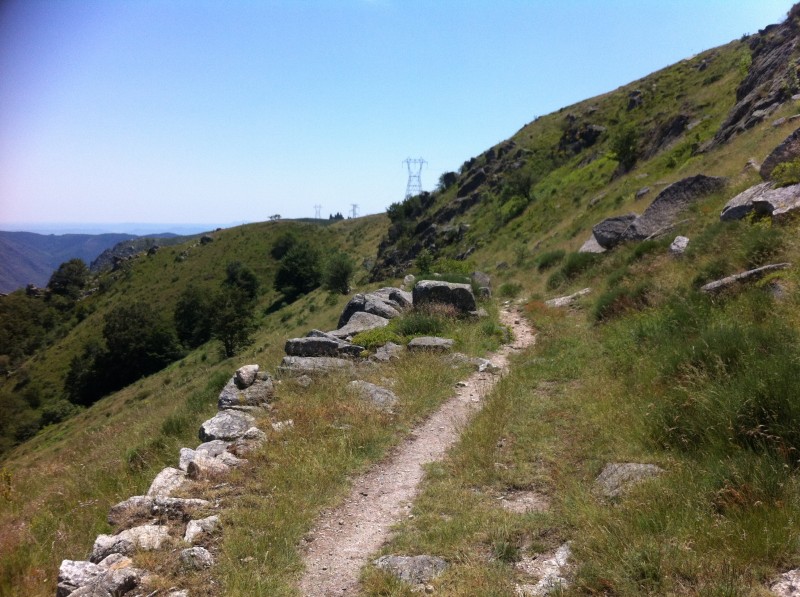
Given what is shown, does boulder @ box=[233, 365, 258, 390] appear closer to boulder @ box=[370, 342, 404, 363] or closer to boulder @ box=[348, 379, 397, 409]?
boulder @ box=[348, 379, 397, 409]

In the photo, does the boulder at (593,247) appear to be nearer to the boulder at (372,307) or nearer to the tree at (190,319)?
the boulder at (372,307)

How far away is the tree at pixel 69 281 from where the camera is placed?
106m

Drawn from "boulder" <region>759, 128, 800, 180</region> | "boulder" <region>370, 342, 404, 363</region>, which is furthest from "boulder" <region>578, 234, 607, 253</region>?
"boulder" <region>370, 342, 404, 363</region>

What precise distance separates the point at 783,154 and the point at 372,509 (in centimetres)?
1280

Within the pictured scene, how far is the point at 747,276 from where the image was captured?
26.2ft

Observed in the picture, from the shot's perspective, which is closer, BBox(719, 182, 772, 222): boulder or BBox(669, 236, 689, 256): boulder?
BBox(719, 182, 772, 222): boulder

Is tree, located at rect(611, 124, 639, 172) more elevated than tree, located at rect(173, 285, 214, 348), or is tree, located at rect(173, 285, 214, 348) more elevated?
tree, located at rect(611, 124, 639, 172)

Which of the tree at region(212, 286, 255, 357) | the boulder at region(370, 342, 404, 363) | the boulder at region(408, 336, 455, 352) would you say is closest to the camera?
the boulder at region(370, 342, 404, 363)

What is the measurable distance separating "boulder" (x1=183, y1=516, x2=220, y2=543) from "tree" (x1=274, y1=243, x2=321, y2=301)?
6568 cm

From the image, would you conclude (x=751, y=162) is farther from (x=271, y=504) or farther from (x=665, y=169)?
(x=271, y=504)

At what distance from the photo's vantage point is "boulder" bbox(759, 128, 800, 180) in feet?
36.6

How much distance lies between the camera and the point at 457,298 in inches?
574

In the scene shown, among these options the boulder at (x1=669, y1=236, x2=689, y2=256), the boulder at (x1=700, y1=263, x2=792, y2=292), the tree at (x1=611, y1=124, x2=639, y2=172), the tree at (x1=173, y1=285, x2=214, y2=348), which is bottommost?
the tree at (x1=173, y1=285, x2=214, y2=348)

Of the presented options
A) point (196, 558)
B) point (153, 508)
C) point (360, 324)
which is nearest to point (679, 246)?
point (360, 324)
